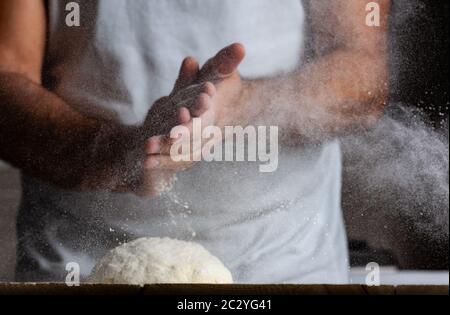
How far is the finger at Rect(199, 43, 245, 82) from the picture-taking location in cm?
229

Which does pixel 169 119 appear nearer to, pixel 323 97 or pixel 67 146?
pixel 67 146

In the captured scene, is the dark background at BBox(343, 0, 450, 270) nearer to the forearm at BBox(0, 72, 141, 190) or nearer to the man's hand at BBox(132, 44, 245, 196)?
the man's hand at BBox(132, 44, 245, 196)

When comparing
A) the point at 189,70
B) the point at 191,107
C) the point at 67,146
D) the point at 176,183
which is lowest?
the point at 176,183

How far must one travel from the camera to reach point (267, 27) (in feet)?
7.54

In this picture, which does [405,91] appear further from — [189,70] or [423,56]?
[189,70]

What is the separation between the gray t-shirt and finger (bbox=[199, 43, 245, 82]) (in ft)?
0.07

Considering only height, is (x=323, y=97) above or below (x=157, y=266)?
above

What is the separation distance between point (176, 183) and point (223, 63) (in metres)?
0.40

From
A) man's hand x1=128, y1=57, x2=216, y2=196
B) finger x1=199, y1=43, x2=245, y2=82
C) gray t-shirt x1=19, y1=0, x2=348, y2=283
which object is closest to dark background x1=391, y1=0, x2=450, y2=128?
gray t-shirt x1=19, y1=0, x2=348, y2=283

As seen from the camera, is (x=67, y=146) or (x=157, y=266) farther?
(x=67, y=146)

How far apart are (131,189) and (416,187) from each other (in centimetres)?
90

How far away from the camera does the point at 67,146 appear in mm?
2295

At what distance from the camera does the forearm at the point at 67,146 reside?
2.29 meters

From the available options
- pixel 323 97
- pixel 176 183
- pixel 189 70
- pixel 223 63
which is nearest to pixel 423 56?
pixel 323 97
